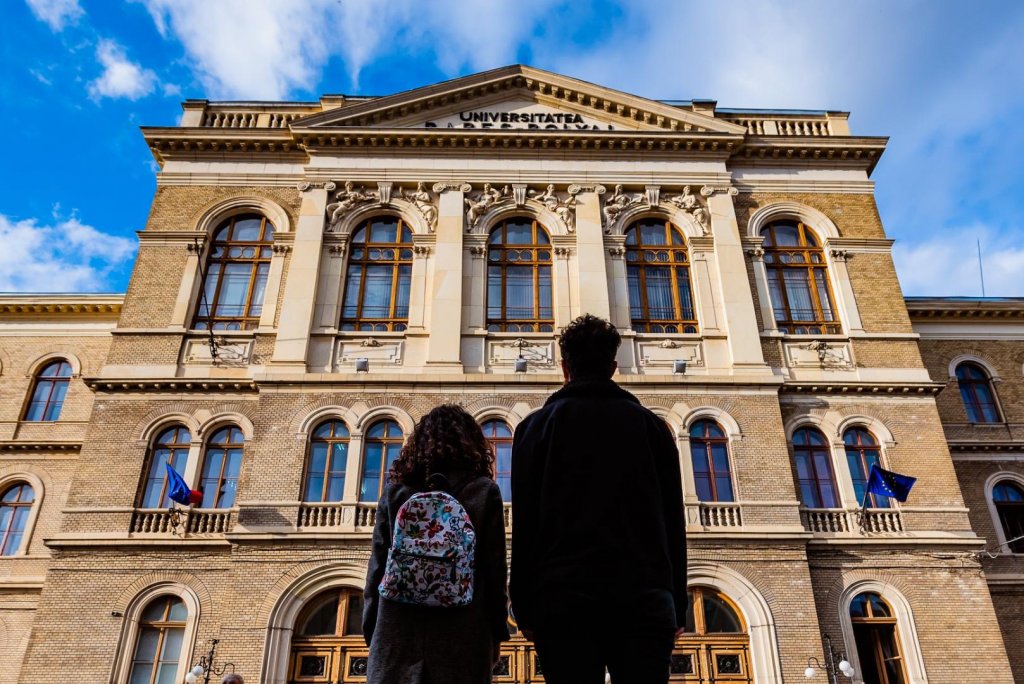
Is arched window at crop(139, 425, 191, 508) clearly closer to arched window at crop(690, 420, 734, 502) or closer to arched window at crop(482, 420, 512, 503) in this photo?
arched window at crop(482, 420, 512, 503)

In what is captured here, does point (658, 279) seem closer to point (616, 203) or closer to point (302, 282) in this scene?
point (616, 203)

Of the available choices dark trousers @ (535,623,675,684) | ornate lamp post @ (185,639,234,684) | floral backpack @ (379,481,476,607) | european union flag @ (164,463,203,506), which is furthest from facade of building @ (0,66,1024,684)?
dark trousers @ (535,623,675,684)

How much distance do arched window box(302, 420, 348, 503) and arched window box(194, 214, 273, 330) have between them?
4.06 m

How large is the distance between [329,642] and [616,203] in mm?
13908

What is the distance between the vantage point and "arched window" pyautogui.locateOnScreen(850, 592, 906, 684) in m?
17.4

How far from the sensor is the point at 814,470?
19.6 metres

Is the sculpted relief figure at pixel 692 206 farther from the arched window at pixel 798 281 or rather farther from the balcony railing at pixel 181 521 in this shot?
the balcony railing at pixel 181 521

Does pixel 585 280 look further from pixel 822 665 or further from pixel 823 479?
pixel 822 665

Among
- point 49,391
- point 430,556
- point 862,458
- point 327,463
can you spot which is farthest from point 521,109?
point 430,556

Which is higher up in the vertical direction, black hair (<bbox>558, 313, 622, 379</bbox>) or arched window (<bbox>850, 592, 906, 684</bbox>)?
arched window (<bbox>850, 592, 906, 684</bbox>)

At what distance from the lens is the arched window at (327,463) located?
1836cm

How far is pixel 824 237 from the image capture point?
22672 millimetres

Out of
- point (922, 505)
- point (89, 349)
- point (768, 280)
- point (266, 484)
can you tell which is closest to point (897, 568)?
point (922, 505)

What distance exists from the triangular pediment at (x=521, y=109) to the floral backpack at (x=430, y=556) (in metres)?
20.5
